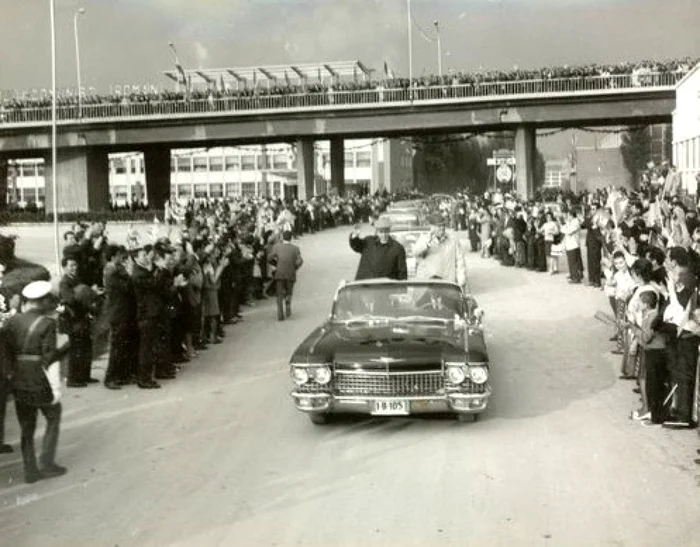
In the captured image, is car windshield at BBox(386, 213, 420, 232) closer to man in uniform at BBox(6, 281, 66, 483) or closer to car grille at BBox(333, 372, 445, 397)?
car grille at BBox(333, 372, 445, 397)

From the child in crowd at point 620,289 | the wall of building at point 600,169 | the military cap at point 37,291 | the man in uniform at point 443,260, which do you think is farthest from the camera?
the wall of building at point 600,169

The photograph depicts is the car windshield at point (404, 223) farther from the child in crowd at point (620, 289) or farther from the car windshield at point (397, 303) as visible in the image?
the car windshield at point (397, 303)

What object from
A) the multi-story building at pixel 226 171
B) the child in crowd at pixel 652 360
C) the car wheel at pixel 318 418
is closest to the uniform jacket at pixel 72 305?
the car wheel at pixel 318 418

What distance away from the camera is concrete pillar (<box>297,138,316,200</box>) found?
49406mm

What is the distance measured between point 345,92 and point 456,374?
1490 inches

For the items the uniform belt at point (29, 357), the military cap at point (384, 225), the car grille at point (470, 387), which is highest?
the military cap at point (384, 225)

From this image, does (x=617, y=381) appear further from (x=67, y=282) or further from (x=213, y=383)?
(x=67, y=282)

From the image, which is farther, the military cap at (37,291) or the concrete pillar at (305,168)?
the concrete pillar at (305,168)

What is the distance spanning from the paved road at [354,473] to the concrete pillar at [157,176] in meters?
43.4

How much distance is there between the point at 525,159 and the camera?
4694 centimetres

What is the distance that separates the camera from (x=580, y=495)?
703cm

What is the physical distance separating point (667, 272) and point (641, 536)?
497 centimetres

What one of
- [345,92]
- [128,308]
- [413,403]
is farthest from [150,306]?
[345,92]

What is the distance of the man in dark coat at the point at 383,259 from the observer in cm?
1255
